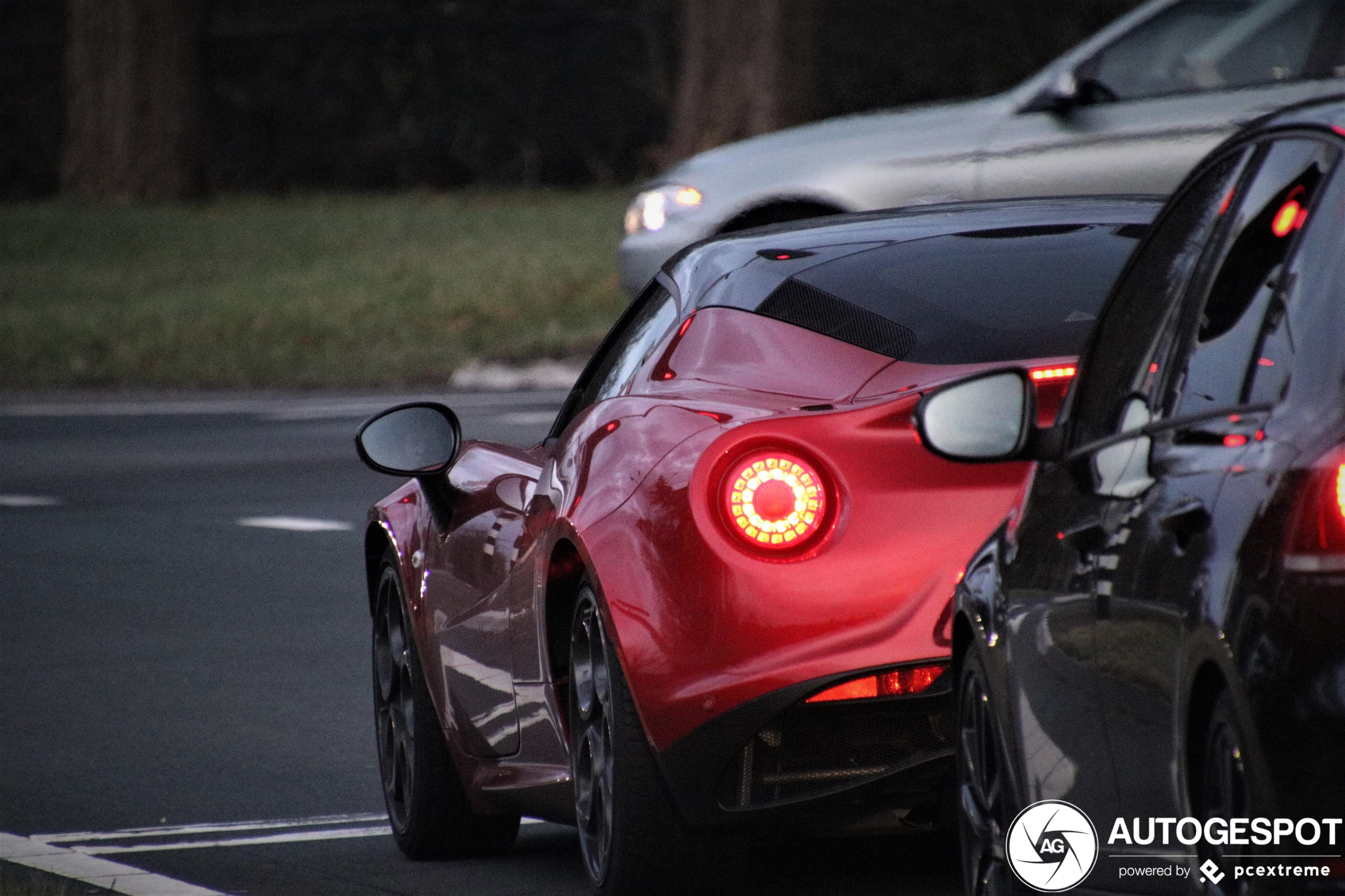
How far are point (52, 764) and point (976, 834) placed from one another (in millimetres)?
3694

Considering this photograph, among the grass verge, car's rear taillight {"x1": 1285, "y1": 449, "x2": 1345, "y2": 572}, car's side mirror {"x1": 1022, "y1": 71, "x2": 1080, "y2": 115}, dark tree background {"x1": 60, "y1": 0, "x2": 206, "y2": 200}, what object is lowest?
car's rear taillight {"x1": 1285, "y1": 449, "x2": 1345, "y2": 572}

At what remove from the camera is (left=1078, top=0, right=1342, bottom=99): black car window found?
11680 mm

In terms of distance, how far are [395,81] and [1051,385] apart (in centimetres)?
3283

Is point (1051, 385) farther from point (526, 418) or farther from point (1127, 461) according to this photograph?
point (526, 418)

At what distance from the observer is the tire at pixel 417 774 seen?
604 cm

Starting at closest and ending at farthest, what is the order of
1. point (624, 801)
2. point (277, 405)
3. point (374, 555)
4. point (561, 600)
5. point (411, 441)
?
point (624, 801), point (561, 600), point (411, 441), point (374, 555), point (277, 405)

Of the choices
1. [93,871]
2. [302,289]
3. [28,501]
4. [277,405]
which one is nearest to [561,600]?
[93,871]

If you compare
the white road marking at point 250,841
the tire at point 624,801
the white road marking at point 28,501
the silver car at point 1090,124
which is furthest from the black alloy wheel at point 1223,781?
the white road marking at point 28,501

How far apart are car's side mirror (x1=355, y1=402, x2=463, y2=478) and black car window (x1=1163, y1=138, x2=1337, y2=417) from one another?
2.70 meters

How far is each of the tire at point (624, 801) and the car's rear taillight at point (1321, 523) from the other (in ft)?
7.01

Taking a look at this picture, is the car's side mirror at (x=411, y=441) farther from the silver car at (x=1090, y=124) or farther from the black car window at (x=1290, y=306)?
the silver car at (x=1090, y=124)

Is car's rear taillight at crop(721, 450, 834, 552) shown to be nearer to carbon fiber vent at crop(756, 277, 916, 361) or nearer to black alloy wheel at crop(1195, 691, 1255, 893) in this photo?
carbon fiber vent at crop(756, 277, 916, 361)

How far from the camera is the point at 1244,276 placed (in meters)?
3.33

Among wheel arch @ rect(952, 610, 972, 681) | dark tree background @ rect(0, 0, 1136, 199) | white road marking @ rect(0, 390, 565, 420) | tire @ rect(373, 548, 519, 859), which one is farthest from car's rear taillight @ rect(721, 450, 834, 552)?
dark tree background @ rect(0, 0, 1136, 199)
